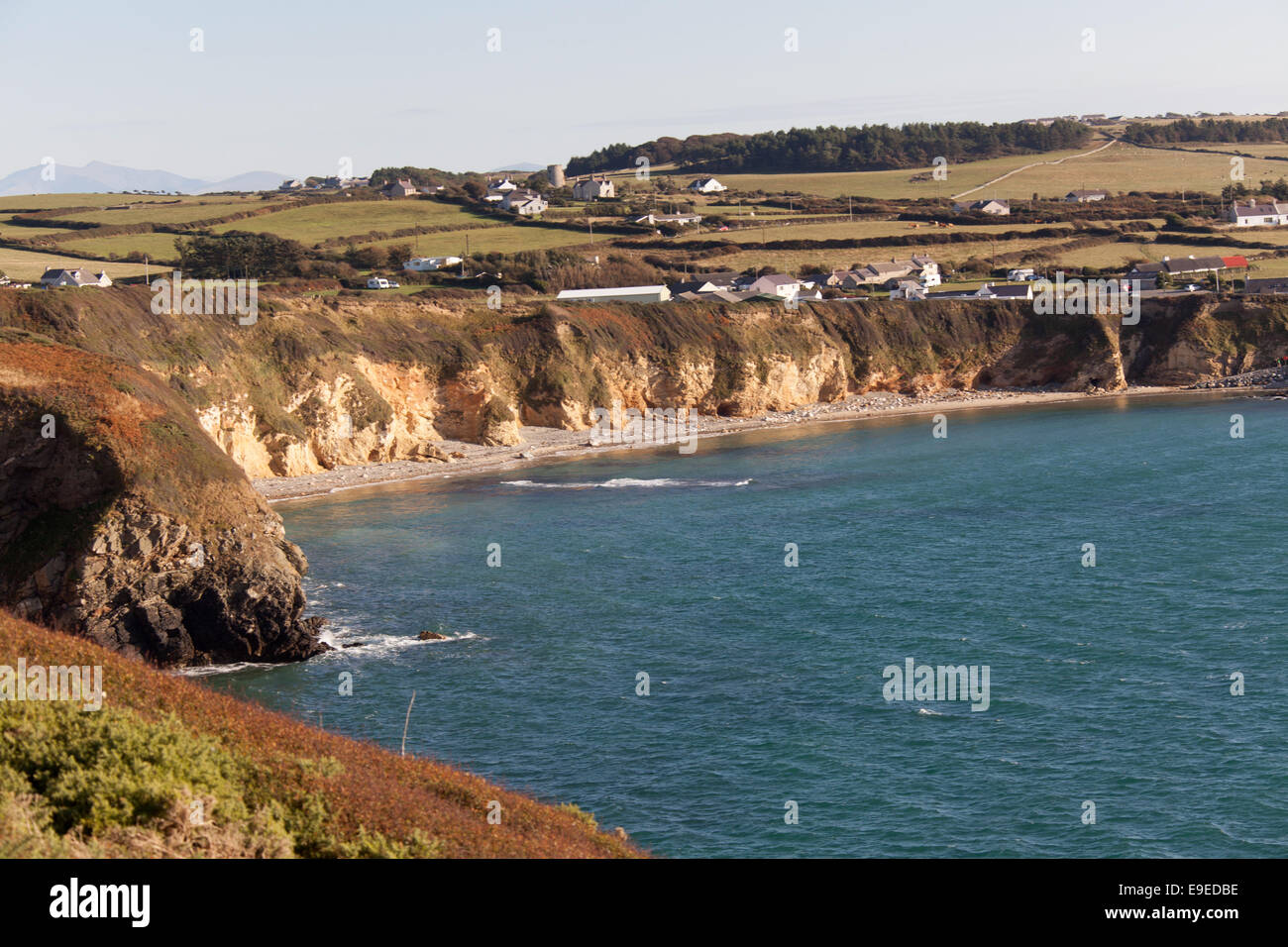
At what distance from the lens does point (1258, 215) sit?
476 ft

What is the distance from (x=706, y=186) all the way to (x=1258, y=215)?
271ft

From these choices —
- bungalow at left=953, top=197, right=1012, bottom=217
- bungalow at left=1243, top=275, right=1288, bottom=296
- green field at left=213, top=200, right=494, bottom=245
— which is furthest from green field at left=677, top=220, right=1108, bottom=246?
green field at left=213, top=200, right=494, bottom=245

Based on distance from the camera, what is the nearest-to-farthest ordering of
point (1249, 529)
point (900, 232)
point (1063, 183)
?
point (1249, 529) → point (900, 232) → point (1063, 183)

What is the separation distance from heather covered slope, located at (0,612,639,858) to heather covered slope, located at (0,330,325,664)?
1974cm

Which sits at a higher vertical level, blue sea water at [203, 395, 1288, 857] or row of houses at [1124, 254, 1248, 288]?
row of houses at [1124, 254, 1248, 288]

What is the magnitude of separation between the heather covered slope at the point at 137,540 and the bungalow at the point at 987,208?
131m

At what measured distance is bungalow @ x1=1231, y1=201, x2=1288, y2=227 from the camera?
143375 millimetres

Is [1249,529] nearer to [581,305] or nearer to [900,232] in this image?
[581,305]

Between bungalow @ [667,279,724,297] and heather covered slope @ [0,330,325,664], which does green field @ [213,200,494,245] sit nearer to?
bungalow @ [667,279,724,297]

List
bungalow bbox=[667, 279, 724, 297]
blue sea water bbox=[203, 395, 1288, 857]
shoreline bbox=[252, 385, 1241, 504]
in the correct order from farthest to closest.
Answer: bungalow bbox=[667, 279, 724, 297] < shoreline bbox=[252, 385, 1241, 504] < blue sea water bbox=[203, 395, 1288, 857]

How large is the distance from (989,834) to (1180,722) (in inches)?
380

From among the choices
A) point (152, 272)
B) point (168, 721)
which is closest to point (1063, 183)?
point (152, 272)

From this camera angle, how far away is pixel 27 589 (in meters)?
41.6

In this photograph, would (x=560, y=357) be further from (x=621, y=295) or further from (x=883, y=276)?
(x=883, y=276)
